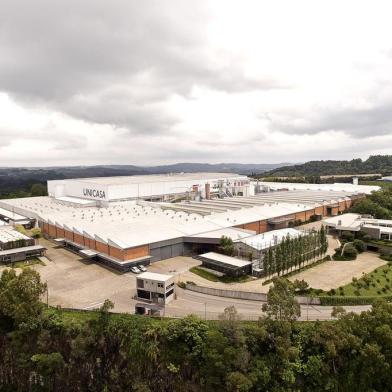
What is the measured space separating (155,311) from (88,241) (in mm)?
21862

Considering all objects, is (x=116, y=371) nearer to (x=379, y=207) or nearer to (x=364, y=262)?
(x=364, y=262)

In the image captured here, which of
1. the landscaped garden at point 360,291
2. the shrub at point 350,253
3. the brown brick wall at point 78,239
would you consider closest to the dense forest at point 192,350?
the landscaped garden at point 360,291

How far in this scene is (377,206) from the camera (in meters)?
67.8

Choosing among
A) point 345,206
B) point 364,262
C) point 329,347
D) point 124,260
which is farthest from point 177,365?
point 345,206

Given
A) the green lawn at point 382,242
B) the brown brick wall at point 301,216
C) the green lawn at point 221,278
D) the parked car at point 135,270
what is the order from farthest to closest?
the brown brick wall at point 301,216 → the green lawn at point 382,242 → the parked car at point 135,270 → the green lawn at point 221,278

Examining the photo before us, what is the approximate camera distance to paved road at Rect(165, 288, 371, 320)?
2944cm

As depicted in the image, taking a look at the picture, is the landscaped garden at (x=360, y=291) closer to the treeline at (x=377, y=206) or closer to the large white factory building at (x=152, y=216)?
the large white factory building at (x=152, y=216)

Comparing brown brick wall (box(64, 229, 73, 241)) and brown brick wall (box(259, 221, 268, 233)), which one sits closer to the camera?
brown brick wall (box(64, 229, 73, 241))

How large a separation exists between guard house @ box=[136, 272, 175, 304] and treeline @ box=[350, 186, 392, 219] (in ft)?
166

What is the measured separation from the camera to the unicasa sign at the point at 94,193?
8161 cm

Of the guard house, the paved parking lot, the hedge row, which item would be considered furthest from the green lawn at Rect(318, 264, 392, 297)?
the paved parking lot

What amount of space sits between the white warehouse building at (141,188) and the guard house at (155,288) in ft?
164

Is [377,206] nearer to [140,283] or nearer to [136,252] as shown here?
[136,252]

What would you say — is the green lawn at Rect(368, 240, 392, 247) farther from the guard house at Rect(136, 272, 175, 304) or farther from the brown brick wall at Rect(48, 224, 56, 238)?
the brown brick wall at Rect(48, 224, 56, 238)
